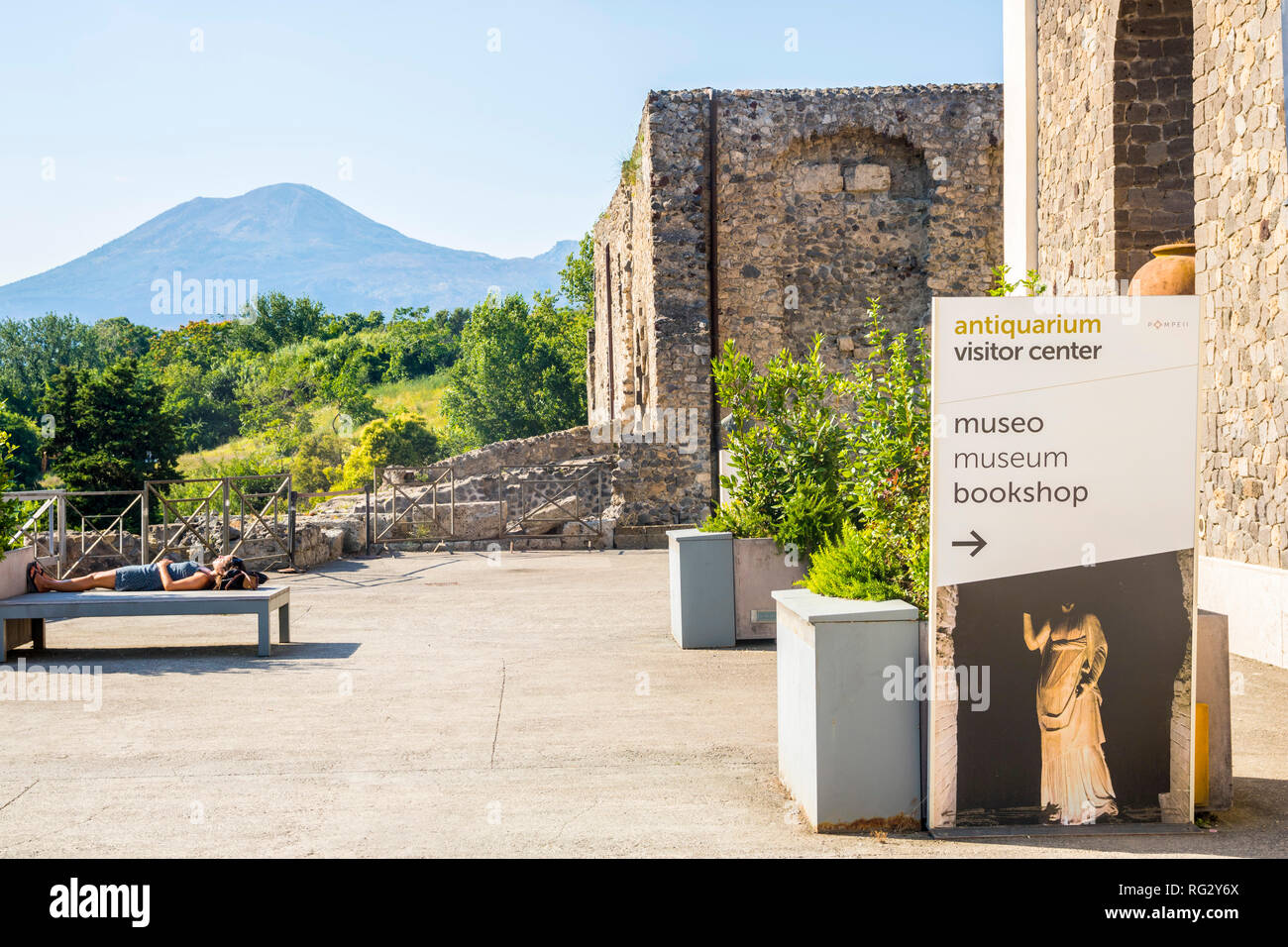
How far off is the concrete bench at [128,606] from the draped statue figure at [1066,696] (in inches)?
238

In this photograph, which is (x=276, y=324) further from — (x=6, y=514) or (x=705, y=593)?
(x=705, y=593)

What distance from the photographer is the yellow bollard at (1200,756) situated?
4391mm

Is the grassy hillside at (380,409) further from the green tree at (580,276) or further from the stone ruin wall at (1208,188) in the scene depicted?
the stone ruin wall at (1208,188)

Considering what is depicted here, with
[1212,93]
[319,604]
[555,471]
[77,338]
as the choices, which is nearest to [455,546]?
[555,471]

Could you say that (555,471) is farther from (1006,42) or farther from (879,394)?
(879,394)

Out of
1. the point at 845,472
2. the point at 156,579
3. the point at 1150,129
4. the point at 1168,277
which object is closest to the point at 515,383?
the point at 1150,129

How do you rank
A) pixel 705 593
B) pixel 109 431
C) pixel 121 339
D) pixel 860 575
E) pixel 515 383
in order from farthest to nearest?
pixel 121 339, pixel 515 383, pixel 109 431, pixel 705 593, pixel 860 575

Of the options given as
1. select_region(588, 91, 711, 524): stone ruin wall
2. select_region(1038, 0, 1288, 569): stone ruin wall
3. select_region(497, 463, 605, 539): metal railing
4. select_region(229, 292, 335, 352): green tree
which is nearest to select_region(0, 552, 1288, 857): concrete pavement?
select_region(1038, 0, 1288, 569): stone ruin wall

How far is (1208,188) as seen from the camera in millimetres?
9188

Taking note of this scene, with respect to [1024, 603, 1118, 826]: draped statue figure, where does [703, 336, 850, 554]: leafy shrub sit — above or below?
above

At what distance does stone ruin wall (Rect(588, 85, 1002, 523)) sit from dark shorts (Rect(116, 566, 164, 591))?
9.54 meters

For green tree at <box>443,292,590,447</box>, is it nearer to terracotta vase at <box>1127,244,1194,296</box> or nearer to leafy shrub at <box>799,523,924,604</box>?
terracotta vase at <box>1127,244,1194,296</box>

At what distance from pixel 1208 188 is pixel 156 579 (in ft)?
29.8

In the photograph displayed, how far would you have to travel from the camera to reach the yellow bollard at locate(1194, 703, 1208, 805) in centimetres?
439
